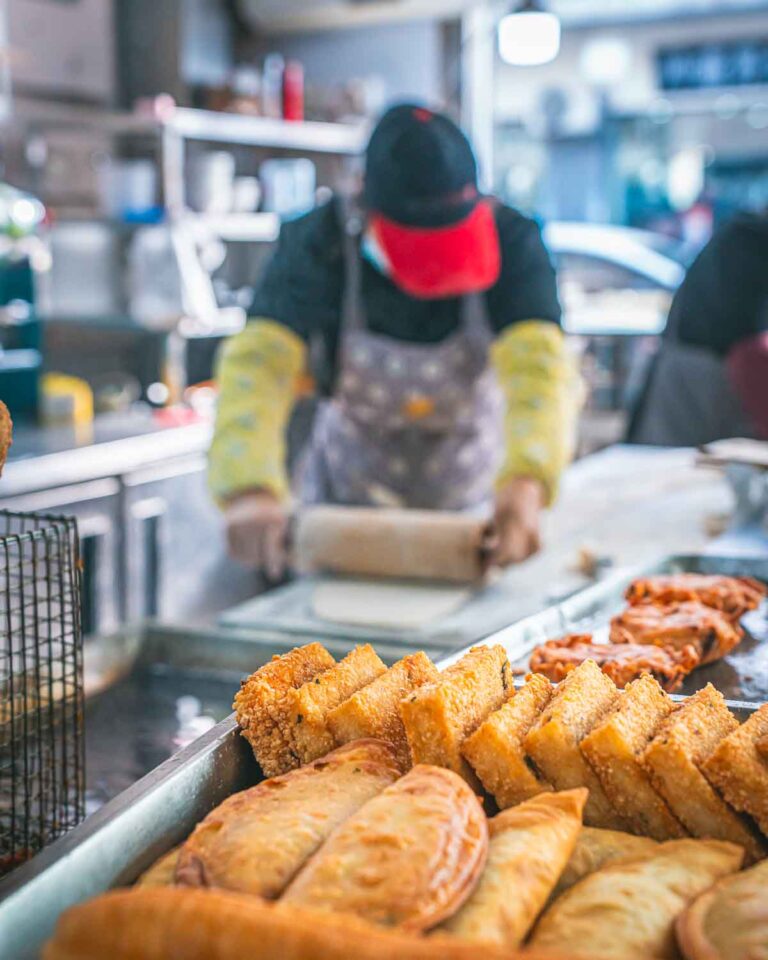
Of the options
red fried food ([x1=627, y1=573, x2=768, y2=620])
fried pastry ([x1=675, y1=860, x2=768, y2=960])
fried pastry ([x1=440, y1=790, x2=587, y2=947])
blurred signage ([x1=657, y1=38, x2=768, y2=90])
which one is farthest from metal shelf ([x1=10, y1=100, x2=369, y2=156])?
blurred signage ([x1=657, y1=38, x2=768, y2=90])

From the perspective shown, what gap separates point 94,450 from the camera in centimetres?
388

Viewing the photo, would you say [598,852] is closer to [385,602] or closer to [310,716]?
[310,716]

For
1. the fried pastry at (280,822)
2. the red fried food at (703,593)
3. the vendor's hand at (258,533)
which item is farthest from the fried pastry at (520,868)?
the vendor's hand at (258,533)

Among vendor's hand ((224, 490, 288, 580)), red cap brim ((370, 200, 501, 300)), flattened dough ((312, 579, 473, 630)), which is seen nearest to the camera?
flattened dough ((312, 579, 473, 630))

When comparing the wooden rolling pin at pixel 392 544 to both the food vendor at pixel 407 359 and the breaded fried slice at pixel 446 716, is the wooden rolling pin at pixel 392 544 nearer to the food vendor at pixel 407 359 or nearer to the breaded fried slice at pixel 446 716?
the food vendor at pixel 407 359

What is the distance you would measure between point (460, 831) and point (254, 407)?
2094 millimetres

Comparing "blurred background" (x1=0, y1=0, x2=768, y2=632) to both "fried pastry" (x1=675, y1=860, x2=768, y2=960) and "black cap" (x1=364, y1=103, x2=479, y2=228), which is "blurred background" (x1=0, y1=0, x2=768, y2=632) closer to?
"black cap" (x1=364, y1=103, x2=479, y2=228)

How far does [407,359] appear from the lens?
122 inches

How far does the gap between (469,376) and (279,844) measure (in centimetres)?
244

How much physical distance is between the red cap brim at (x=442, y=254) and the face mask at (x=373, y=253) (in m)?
0.13

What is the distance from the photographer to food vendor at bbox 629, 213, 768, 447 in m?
4.68

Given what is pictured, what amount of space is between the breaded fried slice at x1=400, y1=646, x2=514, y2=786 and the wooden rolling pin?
58.3 inches

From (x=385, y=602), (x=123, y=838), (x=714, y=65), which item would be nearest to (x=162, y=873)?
(x=123, y=838)

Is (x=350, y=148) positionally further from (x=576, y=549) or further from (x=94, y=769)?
(x=94, y=769)
